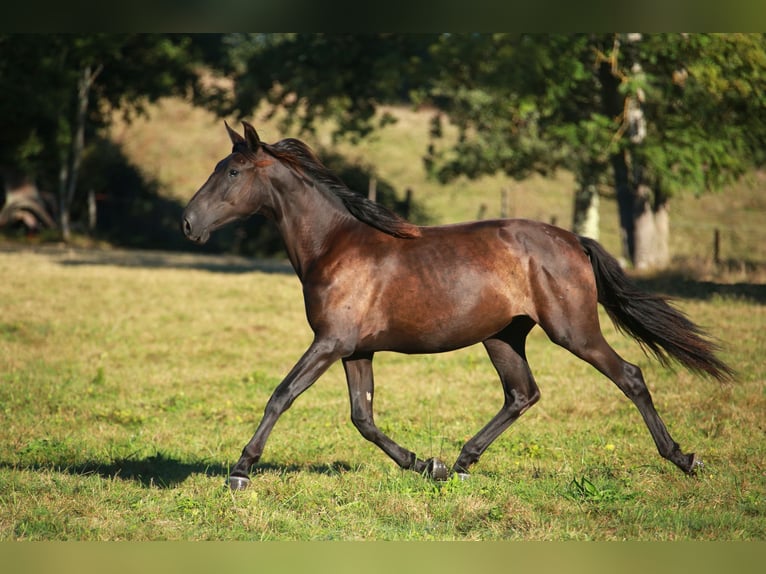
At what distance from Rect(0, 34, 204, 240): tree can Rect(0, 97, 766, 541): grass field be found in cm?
967

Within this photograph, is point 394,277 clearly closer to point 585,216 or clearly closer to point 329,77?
point 329,77

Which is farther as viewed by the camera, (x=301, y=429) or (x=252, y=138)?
(x=301, y=429)

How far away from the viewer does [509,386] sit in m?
7.22

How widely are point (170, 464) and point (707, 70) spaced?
13.1 metres

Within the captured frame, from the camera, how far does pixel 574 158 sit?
24.0m

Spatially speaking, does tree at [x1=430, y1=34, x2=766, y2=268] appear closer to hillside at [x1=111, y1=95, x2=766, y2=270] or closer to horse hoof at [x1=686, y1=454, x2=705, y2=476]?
hillside at [x1=111, y1=95, x2=766, y2=270]

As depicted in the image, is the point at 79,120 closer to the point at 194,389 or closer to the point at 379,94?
the point at 379,94

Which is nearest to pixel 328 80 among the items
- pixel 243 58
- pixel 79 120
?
pixel 243 58

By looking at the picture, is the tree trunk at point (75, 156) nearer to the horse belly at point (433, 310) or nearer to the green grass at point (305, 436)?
the green grass at point (305, 436)

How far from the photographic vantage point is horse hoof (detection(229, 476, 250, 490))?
20.8 feet

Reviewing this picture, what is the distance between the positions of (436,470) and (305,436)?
2.54 meters

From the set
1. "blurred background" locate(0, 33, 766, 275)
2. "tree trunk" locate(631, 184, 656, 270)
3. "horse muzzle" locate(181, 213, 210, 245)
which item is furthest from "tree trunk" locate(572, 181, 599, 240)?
"horse muzzle" locate(181, 213, 210, 245)

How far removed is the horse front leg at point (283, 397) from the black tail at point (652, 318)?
2.21m

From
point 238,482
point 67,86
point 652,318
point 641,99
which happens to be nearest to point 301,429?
point 238,482
